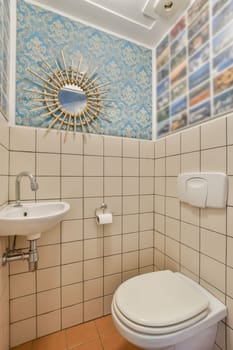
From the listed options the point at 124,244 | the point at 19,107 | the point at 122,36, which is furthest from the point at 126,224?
the point at 122,36

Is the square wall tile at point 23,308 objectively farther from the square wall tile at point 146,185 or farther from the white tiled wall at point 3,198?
the square wall tile at point 146,185

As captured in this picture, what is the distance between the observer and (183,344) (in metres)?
0.84

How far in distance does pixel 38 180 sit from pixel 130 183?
2.39ft

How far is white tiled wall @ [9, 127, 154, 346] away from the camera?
1144 millimetres

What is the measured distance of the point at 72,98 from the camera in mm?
1277

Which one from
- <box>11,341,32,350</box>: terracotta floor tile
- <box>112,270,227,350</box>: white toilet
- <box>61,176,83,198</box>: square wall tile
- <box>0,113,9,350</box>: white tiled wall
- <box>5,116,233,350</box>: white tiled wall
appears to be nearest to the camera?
<box>112,270,227,350</box>: white toilet

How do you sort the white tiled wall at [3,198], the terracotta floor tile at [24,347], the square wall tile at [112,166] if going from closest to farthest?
the white tiled wall at [3,198]
the terracotta floor tile at [24,347]
the square wall tile at [112,166]

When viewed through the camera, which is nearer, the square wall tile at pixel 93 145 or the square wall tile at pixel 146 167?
the square wall tile at pixel 93 145

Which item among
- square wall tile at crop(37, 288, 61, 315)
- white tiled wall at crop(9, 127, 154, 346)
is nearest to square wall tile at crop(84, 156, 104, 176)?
white tiled wall at crop(9, 127, 154, 346)

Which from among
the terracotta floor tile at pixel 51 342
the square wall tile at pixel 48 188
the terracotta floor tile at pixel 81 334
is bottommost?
the terracotta floor tile at pixel 51 342

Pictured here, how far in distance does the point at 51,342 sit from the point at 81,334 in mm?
205

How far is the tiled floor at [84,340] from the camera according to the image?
1115mm

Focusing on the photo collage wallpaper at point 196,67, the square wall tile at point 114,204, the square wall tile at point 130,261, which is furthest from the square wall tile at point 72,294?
the photo collage wallpaper at point 196,67

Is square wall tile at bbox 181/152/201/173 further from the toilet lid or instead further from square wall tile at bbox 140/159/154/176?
the toilet lid
